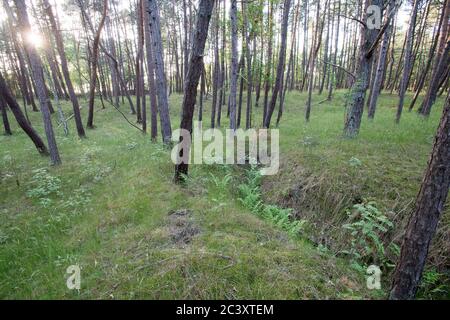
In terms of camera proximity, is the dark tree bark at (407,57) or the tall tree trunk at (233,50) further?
the dark tree bark at (407,57)

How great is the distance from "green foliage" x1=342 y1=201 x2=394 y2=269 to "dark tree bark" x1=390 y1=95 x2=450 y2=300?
1.11 m

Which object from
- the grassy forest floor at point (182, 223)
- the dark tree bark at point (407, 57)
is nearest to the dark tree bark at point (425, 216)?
the grassy forest floor at point (182, 223)

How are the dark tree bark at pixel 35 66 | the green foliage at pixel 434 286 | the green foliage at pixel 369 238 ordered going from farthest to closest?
the dark tree bark at pixel 35 66
the green foliage at pixel 369 238
the green foliage at pixel 434 286

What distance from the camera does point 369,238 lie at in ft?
15.1

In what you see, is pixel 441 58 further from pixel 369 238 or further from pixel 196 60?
pixel 196 60

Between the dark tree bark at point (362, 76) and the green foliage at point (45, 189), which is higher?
the dark tree bark at point (362, 76)

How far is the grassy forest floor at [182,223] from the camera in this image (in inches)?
128

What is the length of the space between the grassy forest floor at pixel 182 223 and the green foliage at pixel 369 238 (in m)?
0.29

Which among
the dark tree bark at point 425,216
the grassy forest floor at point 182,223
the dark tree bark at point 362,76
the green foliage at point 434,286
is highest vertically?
the dark tree bark at point 362,76

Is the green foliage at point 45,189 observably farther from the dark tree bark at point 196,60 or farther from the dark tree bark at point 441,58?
the dark tree bark at point 441,58

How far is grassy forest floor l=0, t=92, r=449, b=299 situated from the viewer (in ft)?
10.6

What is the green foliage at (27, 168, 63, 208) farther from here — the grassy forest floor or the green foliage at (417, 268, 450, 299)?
the green foliage at (417, 268, 450, 299)

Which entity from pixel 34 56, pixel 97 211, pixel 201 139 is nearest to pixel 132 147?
pixel 201 139

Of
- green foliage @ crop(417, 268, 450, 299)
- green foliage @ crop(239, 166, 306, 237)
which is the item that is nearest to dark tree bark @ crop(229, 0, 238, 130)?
green foliage @ crop(239, 166, 306, 237)
